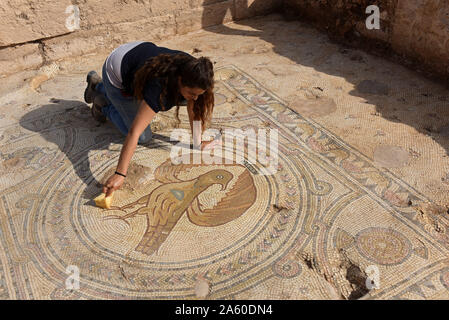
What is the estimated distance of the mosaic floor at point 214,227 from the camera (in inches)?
85.7

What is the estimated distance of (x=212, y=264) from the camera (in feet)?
7.49

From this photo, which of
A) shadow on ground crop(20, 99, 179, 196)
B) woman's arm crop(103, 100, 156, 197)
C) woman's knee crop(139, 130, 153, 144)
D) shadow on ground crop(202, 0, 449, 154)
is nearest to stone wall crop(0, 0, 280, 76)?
shadow on ground crop(202, 0, 449, 154)

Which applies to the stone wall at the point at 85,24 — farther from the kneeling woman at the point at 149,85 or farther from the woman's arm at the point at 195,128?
the woman's arm at the point at 195,128

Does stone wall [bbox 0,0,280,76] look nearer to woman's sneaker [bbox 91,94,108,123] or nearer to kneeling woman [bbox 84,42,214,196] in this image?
woman's sneaker [bbox 91,94,108,123]

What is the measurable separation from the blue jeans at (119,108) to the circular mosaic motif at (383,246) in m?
1.80

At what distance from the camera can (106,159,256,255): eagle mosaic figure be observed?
2.50 metres

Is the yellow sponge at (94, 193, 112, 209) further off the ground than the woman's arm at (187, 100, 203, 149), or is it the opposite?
the woman's arm at (187, 100, 203, 149)

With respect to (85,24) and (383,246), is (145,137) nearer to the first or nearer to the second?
(383,246)

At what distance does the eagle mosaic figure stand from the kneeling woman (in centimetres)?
31

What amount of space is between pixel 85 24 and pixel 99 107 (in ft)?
5.90

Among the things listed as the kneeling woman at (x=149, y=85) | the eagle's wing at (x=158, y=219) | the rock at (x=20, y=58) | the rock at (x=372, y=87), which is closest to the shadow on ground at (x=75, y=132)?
the kneeling woman at (x=149, y=85)

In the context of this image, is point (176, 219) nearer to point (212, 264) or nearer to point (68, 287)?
point (212, 264)
